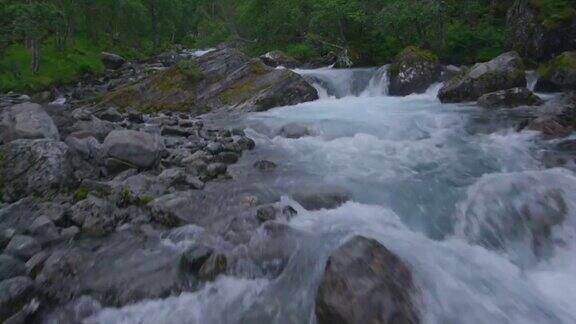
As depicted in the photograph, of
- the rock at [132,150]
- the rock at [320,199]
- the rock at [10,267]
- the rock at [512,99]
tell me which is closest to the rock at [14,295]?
the rock at [10,267]

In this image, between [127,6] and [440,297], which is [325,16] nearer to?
[440,297]

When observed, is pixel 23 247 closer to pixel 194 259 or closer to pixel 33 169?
pixel 194 259

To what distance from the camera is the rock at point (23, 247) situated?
6.67 m

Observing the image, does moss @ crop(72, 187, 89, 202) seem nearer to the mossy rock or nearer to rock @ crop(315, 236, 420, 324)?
rock @ crop(315, 236, 420, 324)

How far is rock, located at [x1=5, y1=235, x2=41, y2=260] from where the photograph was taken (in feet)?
21.9

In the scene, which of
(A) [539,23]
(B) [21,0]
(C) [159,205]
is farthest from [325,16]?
(B) [21,0]

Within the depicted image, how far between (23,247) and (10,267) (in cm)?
55

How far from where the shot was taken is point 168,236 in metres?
7.62

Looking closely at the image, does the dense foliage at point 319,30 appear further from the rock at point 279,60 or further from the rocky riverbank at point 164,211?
the rocky riverbank at point 164,211

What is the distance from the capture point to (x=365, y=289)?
4996mm

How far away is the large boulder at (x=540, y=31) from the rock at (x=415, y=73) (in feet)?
13.1

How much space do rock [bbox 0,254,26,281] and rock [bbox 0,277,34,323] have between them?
15.3 inches

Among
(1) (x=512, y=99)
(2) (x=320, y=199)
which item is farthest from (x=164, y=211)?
(1) (x=512, y=99)

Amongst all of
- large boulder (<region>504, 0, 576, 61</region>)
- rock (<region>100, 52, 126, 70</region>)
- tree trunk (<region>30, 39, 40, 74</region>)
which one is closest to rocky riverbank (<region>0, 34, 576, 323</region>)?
large boulder (<region>504, 0, 576, 61</region>)
